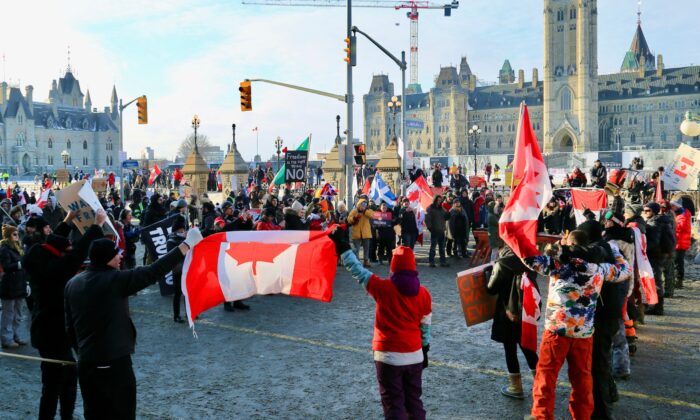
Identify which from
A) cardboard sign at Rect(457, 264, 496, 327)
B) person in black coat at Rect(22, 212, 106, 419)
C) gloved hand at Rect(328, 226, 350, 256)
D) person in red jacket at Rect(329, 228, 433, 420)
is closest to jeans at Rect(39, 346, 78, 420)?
person in black coat at Rect(22, 212, 106, 419)

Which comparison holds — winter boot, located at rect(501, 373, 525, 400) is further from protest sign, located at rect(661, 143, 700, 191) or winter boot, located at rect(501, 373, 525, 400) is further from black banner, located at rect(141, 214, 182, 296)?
protest sign, located at rect(661, 143, 700, 191)

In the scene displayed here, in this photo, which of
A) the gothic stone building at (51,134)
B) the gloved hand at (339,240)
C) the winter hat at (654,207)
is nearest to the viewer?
the gloved hand at (339,240)

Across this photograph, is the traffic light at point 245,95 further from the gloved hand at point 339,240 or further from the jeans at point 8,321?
the gloved hand at point 339,240

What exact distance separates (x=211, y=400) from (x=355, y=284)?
6.89 metres

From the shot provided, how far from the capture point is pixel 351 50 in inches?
768

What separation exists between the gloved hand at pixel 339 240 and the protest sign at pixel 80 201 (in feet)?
19.5

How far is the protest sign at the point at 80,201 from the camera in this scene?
10.1 meters

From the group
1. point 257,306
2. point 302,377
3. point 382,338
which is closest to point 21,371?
point 302,377

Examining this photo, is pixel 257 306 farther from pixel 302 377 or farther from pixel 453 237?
pixel 453 237

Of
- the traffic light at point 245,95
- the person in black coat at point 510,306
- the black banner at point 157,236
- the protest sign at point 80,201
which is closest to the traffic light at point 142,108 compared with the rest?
the traffic light at point 245,95

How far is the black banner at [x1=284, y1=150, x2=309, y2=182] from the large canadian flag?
14735 mm

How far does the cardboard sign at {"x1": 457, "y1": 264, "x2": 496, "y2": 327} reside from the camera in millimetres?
6641

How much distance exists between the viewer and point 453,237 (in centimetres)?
Answer: 1691

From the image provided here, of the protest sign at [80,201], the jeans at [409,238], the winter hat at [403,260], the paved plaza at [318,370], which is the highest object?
the protest sign at [80,201]
